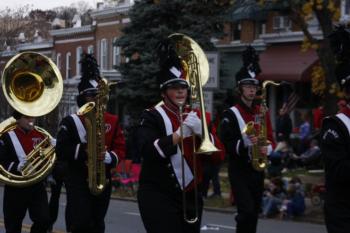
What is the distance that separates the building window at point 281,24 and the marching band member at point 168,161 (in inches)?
994

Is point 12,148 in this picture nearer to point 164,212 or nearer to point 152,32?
point 164,212

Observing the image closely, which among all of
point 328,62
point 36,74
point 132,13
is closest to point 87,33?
point 132,13

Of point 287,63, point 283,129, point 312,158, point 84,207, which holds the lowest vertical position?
point 312,158

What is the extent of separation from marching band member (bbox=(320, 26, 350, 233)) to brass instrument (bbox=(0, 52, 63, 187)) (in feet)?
14.1

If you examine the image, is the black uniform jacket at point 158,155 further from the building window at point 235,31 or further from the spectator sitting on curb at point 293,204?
the building window at point 235,31

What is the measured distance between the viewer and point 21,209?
30.2 feet

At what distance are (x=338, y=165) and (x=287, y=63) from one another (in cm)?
2519

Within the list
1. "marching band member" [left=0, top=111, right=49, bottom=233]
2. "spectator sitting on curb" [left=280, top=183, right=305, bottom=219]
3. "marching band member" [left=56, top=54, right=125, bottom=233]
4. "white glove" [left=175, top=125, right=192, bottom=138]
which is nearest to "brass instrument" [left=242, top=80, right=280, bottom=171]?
"marching band member" [left=56, top=54, right=125, bottom=233]

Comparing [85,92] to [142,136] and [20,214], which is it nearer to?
[20,214]

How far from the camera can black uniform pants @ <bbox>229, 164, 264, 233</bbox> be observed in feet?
29.7

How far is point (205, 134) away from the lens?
21.3 ft

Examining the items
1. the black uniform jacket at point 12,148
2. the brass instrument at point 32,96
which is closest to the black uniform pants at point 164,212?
the brass instrument at point 32,96

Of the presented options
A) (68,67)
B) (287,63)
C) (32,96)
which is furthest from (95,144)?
(68,67)

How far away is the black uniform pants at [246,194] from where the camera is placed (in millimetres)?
9055
